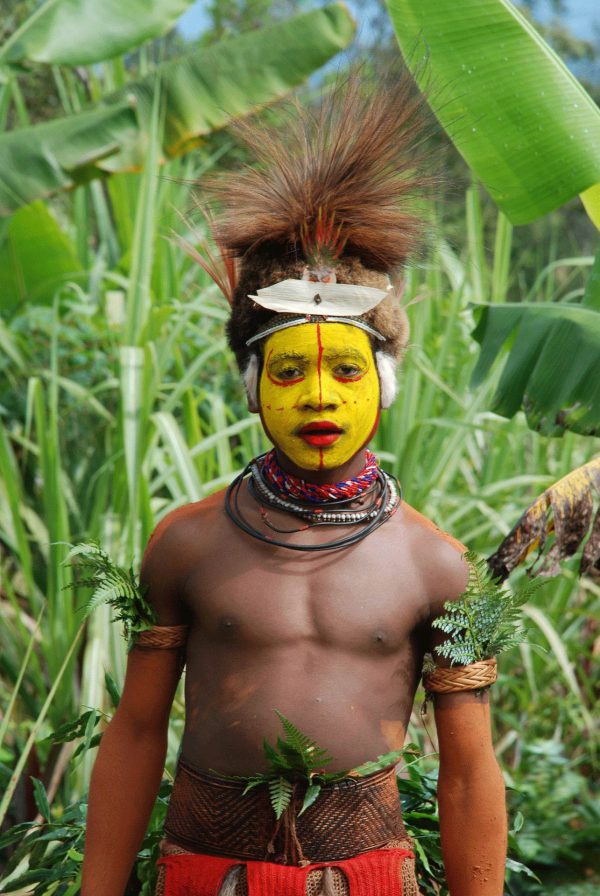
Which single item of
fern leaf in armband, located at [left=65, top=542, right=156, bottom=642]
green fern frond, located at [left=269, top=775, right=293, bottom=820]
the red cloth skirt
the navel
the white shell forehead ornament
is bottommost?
the red cloth skirt

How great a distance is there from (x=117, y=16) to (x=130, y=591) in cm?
339

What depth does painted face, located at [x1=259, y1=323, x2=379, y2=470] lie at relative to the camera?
1693 mm

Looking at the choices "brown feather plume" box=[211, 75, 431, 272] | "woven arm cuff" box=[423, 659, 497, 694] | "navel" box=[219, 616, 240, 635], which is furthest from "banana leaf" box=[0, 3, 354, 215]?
"woven arm cuff" box=[423, 659, 497, 694]

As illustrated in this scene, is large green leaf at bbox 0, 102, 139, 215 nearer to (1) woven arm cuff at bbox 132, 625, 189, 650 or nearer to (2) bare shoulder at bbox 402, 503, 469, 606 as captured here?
(1) woven arm cuff at bbox 132, 625, 189, 650

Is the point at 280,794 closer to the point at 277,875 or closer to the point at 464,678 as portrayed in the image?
the point at 277,875

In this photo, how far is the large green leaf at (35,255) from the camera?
433 cm

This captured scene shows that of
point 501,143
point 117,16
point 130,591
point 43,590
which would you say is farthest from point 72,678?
point 117,16

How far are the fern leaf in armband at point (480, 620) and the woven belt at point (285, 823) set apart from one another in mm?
239

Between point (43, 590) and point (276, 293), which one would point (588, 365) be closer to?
point (276, 293)

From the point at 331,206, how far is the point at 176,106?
2.98 meters

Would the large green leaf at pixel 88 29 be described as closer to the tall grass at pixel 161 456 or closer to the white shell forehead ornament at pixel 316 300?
the tall grass at pixel 161 456

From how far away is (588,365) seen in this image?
2518 millimetres

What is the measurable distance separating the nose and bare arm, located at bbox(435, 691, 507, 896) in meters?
0.51

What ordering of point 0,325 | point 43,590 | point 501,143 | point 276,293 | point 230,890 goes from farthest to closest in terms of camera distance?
1. point 0,325
2. point 43,590
3. point 501,143
4. point 276,293
5. point 230,890
